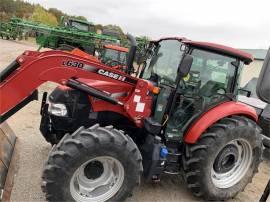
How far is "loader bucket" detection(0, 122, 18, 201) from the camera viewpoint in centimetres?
364

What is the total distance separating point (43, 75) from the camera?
12.9 feet

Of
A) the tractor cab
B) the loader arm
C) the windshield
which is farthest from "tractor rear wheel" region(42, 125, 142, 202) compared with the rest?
the windshield

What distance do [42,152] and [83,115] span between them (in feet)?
4.78

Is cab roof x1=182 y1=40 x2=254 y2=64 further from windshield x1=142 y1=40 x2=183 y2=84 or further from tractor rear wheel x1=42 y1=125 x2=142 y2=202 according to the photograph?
tractor rear wheel x1=42 y1=125 x2=142 y2=202

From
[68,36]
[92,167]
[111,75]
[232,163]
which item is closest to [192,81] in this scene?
[111,75]

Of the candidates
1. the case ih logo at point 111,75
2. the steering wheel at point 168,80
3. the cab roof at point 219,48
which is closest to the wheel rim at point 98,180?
the case ih logo at point 111,75

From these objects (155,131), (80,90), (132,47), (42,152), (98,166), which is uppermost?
(132,47)

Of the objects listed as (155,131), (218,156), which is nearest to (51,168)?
(155,131)

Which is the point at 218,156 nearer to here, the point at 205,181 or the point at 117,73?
the point at 205,181

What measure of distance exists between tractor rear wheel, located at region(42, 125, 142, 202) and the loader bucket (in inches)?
17.2

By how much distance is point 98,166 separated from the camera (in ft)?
13.5

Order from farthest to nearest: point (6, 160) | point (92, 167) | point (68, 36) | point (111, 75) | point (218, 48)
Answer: point (68, 36)
point (218, 48)
point (111, 75)
point (6, 160)
point (92, 167)

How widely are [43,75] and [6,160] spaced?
47.4 inches

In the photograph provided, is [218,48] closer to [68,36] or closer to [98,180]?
[98,180]
